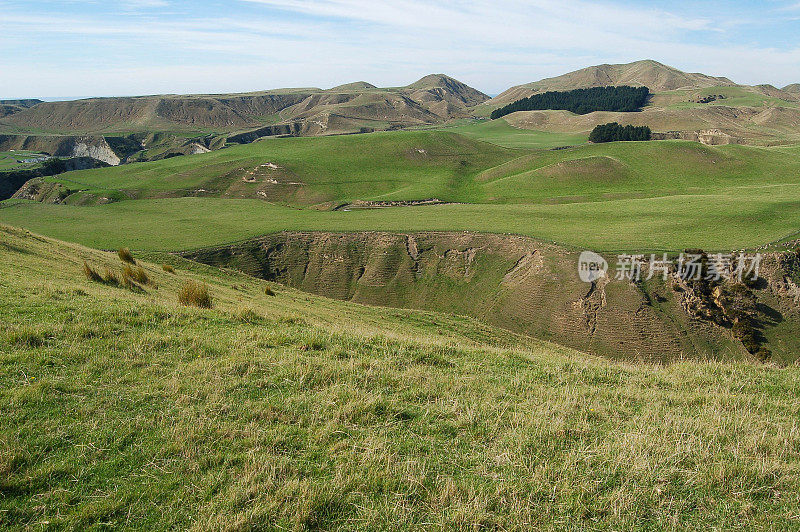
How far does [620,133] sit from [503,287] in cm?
8965

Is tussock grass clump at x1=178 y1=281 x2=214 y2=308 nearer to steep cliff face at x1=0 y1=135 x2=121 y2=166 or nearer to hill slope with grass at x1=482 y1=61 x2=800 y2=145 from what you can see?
hill slope with grass at x1=482 y1=61 x2=800 y2=145

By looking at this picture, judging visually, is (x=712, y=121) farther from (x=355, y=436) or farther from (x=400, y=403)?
(x=355, y=436)

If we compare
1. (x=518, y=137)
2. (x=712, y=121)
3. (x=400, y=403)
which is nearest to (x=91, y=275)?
(x=400, y=403)

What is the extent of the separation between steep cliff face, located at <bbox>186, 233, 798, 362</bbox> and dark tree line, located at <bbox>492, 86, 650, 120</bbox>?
516 ft

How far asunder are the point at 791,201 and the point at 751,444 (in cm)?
5854

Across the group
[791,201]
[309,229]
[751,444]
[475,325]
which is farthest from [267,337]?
[791,201]

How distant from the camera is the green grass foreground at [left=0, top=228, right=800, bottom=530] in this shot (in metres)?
5.05

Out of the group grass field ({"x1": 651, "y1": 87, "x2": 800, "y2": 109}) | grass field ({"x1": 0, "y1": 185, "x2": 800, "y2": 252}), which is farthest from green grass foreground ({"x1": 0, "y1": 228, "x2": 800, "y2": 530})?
grass field ({"x1": 651, "y1": 87, "x2": 800, "y2": 109})

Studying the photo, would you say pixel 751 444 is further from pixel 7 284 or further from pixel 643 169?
pixel 643 169

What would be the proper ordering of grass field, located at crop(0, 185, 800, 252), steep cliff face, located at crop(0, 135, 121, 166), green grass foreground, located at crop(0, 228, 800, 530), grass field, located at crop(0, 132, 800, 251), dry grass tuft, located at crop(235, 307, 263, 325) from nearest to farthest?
green grass foreground, located at crop(0, 228, 800, 530)
dry grass tuft, located at crop(235, 307, 263, 325)
grass field, located at crop(0, 185, 800, 252)
grass field, located at crop(0, 132, 800, 251)
steep cliff face, located at crop(0, 135, 121, 166)

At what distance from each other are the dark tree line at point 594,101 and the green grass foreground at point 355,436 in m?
189

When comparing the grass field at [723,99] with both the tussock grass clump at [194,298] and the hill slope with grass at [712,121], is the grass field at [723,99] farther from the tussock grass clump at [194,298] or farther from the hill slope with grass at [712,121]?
the tussock grass clump at [194,298]

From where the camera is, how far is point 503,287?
39.7m

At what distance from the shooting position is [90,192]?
76.7 metres
